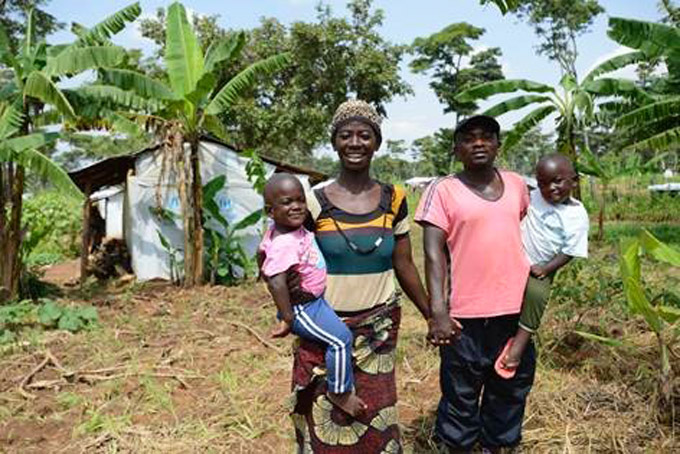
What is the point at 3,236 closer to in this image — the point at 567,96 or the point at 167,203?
the point at 167,203

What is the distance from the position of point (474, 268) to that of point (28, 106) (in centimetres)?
732

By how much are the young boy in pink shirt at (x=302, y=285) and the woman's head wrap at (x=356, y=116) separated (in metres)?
0.25

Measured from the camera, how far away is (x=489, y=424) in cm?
255

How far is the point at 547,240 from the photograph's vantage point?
2.42 meters

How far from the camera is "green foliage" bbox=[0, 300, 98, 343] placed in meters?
6.27

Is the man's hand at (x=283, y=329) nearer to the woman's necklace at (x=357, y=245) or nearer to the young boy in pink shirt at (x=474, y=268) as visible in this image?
the woman's necklace at (x=357, y=245)

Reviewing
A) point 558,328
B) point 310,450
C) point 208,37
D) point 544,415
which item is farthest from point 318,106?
point 310,450

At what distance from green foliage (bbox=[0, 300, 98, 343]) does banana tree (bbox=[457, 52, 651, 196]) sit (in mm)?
5958

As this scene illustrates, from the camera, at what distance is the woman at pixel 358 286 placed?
2.00 m

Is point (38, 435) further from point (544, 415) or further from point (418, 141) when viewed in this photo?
point (418, 141)

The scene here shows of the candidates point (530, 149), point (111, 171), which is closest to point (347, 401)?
point (111, 171)

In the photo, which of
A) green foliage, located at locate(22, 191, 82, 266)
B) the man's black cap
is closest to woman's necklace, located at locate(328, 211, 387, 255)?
the man's black cap

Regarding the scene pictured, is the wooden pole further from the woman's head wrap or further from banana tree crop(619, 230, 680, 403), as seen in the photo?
banana tree crop(619, 230, 680, 403)

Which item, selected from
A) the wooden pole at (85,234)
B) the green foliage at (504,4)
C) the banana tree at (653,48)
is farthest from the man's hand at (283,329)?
the wooden pole at (85,234)
